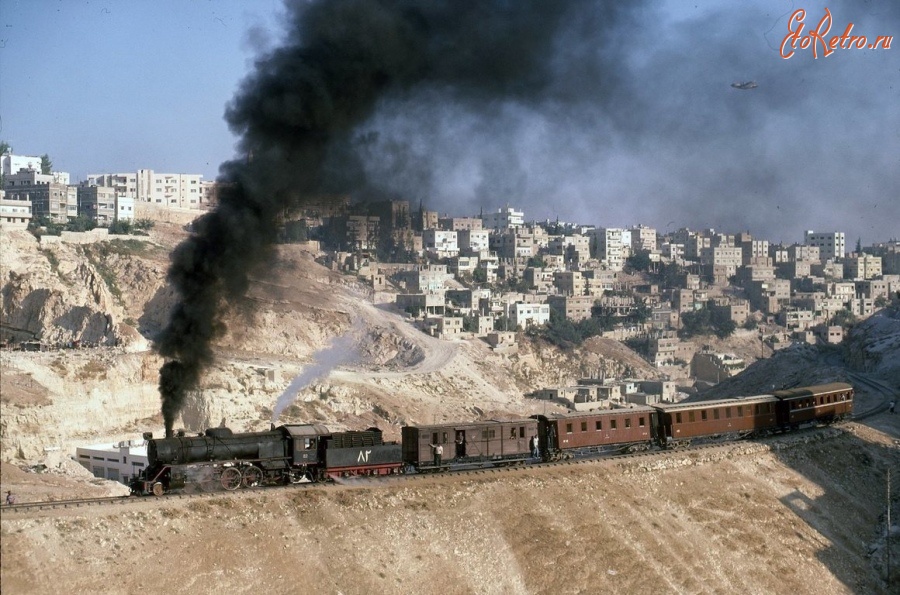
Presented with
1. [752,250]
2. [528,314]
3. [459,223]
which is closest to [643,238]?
[752,250]

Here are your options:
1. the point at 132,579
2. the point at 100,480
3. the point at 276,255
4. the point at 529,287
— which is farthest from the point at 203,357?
the point at 529,287

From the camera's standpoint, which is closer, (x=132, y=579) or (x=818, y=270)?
(x=132, y=579)

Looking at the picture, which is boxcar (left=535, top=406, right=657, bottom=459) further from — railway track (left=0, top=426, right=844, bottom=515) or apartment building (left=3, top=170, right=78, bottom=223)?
apartment building (left=3, top=170, right=78, bottom=223)

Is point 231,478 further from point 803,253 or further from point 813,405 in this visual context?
point 803,253

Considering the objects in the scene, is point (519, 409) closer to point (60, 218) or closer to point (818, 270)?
point (60, 218)

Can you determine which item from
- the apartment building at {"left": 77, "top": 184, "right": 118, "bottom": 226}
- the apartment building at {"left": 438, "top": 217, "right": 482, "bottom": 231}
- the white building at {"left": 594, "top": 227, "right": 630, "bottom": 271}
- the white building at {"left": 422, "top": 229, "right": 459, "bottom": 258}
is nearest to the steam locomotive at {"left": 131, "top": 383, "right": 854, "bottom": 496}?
the apartment building at {"left": 77, "top": 184, "right": 118, "bottom": 226}

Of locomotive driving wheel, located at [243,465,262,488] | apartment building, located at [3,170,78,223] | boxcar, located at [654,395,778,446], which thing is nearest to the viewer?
locomotive driving wheel, located at [243,465,262,488]

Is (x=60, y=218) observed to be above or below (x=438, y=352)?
above

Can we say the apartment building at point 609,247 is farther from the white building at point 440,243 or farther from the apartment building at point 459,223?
the white building at point 440,243
